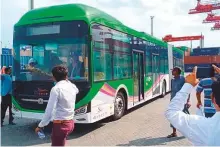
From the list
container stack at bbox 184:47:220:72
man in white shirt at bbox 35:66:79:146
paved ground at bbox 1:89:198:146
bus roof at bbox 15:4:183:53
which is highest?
container stack at bbox 184:47:220:72

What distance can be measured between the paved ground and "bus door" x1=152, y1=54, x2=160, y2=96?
371 centimetres

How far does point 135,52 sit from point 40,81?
13.4 ft

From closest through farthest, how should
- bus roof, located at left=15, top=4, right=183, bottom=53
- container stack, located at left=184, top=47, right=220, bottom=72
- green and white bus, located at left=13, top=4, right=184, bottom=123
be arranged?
1. green and white bus, located at left=13, top=4, right=184, bottom=123
2. bus roof, located at left=15, top=4, right=183, bottom=53
3. container stack, located at left=184, top=47, right=220, bottom=72

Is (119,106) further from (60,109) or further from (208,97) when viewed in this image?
(60,109)

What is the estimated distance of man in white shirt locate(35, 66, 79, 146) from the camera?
4086 mm

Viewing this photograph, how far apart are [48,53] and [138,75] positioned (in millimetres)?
4175

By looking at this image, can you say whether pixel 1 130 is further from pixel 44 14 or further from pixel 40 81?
pixel 44 14

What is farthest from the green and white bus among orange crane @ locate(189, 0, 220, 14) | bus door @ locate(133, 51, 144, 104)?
orange crane @ locate(189, 0, 220, 14)

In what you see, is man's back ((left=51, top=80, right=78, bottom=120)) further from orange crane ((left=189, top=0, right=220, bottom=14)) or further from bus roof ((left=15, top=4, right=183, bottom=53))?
orange crane ((left=189, top=0, right=220, bottom=14))

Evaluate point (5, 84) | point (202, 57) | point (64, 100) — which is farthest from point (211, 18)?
point (64, 100)

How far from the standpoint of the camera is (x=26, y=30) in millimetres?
7398

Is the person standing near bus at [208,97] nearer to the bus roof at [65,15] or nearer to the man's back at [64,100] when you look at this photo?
the man's back at [64,100]

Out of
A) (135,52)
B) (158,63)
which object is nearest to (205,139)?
(135,52)

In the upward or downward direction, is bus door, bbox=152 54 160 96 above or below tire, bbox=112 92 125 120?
above
